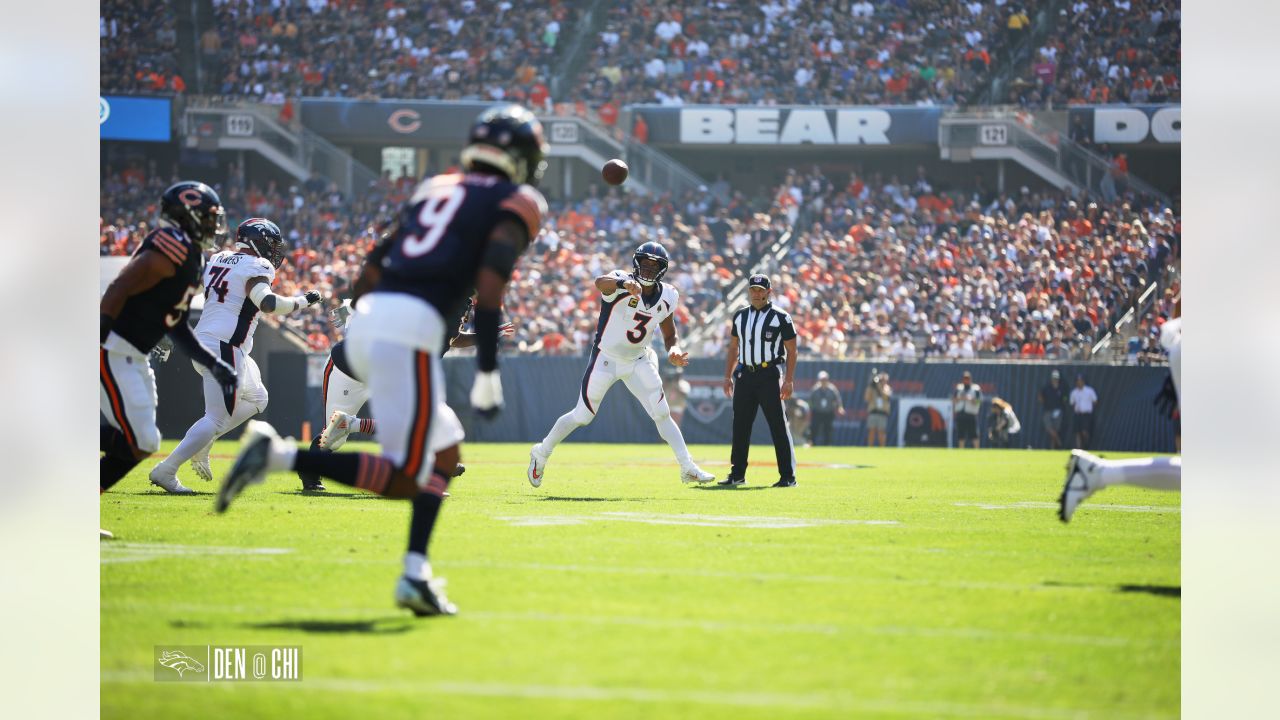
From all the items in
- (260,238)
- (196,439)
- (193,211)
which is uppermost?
(260,238)

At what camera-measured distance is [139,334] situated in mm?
6859

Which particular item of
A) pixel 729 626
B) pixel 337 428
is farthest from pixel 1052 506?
pixel 729 626

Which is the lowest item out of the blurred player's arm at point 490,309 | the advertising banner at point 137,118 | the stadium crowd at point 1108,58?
the blurred player's arm at point 490,309

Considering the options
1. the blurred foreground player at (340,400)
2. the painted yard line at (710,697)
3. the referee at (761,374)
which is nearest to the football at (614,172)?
the blurred foreground player at (340,400)

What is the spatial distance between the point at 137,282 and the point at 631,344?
469 cm

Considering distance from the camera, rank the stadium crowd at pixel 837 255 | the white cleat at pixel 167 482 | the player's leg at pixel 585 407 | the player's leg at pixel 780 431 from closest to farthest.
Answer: the white cleat at pixel 167 482
the player's leg at pixel 585 407
the player's leg at pixel 780 431
the stadium crowd at pixel 837 255

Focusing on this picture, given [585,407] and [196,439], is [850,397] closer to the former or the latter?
[585,407]

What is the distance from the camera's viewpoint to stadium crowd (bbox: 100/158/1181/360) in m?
24.2

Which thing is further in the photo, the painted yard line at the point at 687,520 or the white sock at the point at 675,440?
the white sock at the point at 675,440

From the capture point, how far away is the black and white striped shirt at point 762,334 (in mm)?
11570
